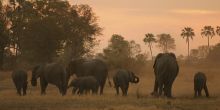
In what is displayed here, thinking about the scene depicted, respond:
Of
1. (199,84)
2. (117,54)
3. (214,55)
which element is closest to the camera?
(199,84)

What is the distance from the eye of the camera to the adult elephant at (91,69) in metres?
34.2

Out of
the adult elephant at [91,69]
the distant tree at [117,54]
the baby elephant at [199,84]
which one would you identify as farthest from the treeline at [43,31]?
the baby elephant at [199,84]

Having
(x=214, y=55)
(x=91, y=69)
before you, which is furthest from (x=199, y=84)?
(x=214, y=55)

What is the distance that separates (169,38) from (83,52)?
73.6 meters

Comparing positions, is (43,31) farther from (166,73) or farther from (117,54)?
(166,73)

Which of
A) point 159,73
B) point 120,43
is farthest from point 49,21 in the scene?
point 159,73

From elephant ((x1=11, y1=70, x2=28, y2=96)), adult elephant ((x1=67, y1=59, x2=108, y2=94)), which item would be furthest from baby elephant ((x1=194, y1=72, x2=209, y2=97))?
elephant ((x1=11, y1=70, x2=28, y2=96))

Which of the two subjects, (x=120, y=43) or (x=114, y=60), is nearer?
(x=114, y=60)

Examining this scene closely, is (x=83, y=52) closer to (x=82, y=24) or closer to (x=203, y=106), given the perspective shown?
(x=82, y=24)

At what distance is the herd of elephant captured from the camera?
2759cm

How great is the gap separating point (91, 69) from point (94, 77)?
284 cm

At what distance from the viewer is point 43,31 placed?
216 ft

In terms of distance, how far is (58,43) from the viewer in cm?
6712

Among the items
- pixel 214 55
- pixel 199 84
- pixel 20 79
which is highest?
pixel 214 55
